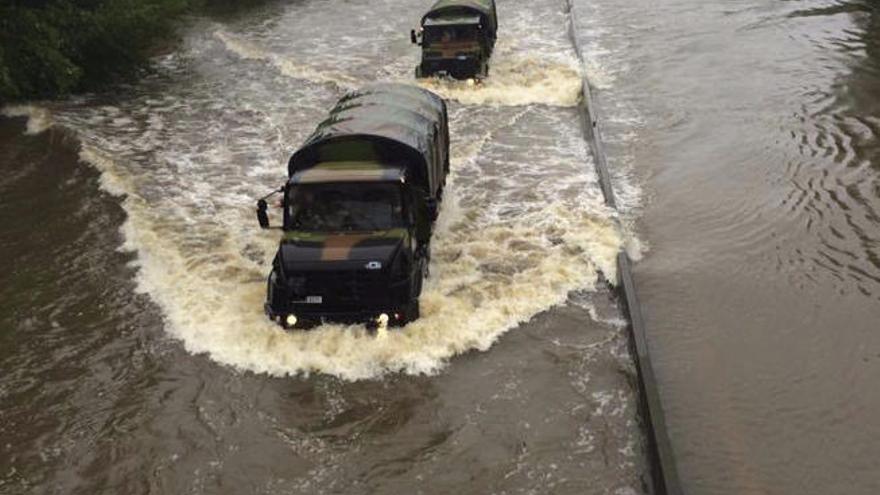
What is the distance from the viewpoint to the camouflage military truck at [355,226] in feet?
36.5

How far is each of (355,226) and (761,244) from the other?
7201 millimetres

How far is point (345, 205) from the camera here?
1184cm

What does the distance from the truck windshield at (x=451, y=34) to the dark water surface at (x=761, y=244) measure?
421 cm

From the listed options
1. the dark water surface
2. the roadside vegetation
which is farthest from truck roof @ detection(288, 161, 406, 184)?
the roadside vegetation

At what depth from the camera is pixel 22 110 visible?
2275 cm

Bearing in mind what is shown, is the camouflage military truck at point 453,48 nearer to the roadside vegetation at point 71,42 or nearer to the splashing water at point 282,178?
the splashing water at point 282,178

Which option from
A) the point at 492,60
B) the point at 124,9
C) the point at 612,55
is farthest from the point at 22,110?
the point at 612,55

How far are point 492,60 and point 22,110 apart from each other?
14342 millimetres

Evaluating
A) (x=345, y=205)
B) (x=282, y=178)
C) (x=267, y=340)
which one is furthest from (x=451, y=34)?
(x=267, y=340)

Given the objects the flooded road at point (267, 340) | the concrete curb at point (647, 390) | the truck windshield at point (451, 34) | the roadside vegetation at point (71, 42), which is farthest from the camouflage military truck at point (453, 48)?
the roadside vegetation at point (71, 42)

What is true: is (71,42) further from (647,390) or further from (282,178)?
(647,390)

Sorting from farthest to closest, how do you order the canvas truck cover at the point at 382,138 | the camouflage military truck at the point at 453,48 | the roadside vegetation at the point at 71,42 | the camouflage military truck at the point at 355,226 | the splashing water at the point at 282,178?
the camouflage military truck at the point at 453,48 < the roadside vegetation at the point at 71,42 < the canvas truck cover at the point at 382,138 < the splashing water at the point at 282,178 < the camouflage military truck at the point at 355,226

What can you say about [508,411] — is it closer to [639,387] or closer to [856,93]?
[639,387]

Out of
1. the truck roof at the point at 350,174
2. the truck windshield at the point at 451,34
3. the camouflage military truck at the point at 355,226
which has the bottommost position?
the truck windshield at the point at 451,34
